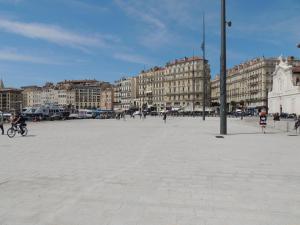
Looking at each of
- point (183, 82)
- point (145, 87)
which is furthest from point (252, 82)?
point (145, 87)

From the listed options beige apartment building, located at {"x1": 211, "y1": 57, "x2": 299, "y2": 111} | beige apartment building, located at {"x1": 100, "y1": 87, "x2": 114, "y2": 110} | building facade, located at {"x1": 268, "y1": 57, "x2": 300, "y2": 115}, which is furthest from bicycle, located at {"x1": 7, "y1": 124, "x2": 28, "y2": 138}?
beige apartment building, located at {"x1": 100, "y1": 87, "x2": 114, "y2": 110}

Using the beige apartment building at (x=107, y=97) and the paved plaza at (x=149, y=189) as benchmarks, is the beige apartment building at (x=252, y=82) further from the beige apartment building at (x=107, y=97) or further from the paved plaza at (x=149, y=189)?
the paved plaza at (x=149, y=189)

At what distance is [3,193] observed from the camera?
21.2 ft

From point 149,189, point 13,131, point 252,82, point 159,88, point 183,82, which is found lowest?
point 149,189

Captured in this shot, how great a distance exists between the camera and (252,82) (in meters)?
121

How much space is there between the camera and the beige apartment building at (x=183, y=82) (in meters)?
130

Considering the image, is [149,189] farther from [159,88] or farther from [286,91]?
[159,88]

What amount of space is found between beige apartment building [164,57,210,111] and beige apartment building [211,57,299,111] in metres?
9.95

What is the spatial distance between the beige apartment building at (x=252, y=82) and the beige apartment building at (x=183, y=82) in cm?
995

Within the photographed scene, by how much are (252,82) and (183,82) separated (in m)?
24.5

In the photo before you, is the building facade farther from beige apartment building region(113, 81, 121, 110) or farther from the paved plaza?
beige apartment building region(113, 81, 121, 110)

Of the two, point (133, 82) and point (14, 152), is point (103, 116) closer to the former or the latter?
point (14, 152)

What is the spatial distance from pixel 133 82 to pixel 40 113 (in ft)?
314

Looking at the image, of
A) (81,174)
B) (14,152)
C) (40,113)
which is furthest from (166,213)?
(40,113)
